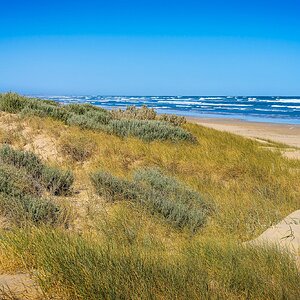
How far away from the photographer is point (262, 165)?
10.7 meters

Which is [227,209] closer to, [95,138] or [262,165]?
[262,165]

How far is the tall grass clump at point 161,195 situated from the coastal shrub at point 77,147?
2.60 meters

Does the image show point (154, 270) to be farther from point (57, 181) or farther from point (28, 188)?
point (57, 181)

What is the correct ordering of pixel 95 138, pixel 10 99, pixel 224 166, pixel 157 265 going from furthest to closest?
1. pixel 10 99
2. pixel 95 138
3. pixel 224 166
4. pixel 157 265

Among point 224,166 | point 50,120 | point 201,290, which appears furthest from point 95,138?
point 201,290

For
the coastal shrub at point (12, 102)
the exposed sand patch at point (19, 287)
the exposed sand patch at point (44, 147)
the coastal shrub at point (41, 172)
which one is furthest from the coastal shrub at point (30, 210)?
the coastal shrub at point (12, 102)

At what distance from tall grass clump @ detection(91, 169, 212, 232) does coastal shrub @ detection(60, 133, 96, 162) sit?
2605 millimetres

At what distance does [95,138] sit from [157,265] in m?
8.22

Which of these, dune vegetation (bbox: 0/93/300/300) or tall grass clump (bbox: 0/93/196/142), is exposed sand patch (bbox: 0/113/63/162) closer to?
dune vegetation (bbox: 0/93/300/300)

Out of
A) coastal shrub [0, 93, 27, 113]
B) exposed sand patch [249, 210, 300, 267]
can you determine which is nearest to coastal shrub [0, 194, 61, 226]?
exposed sand patch [249, 210, 300, 267]

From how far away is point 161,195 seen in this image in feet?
22.1

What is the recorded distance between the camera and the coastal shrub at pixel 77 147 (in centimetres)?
1034

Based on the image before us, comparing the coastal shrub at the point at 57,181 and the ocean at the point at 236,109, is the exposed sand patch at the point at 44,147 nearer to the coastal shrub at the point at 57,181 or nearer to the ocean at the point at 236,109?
the coastal shrub at the point at 57,181

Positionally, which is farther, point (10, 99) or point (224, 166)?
point (10, 99)
